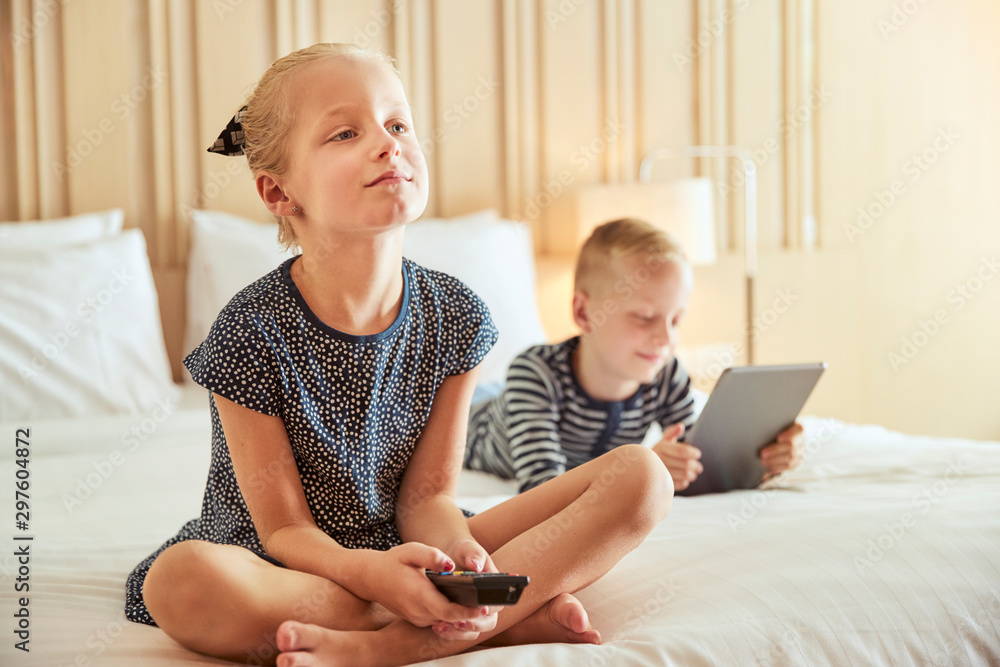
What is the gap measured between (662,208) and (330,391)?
62.8 inches

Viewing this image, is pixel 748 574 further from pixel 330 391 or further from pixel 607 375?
pixel 607 375

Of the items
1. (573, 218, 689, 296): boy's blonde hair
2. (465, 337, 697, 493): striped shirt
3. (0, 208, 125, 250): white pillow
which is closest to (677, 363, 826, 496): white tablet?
(465, 337, 697, 493): striped shirt

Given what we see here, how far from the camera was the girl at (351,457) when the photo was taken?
30.0 inches

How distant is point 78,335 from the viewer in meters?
1.71

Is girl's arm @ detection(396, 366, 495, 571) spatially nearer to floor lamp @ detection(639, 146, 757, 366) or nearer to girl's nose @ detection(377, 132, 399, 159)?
girl's nose @ detection(377, 132, 399, 159)

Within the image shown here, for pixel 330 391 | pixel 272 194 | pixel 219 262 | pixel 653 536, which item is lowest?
pixel 653 536

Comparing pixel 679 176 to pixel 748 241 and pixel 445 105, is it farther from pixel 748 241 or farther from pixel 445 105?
pixel 445 105

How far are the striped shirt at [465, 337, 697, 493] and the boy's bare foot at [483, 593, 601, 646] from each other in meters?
0.49

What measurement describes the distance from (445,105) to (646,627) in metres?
1.88

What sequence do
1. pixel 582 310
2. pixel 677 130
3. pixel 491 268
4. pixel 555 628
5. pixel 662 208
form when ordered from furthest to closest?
pixel 677 130 < pixel 662 208 < pixel 491 268 < pixel 582 310 < pixel 555 628

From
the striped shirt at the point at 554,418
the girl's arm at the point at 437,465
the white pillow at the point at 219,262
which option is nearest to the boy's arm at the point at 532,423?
the striped shirt at the point at 554,418

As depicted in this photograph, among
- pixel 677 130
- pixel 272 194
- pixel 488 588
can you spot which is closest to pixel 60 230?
pixel 272 194

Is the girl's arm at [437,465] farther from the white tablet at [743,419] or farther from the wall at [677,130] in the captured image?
the wall at [677,130]

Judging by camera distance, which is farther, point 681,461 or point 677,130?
point 677,130
